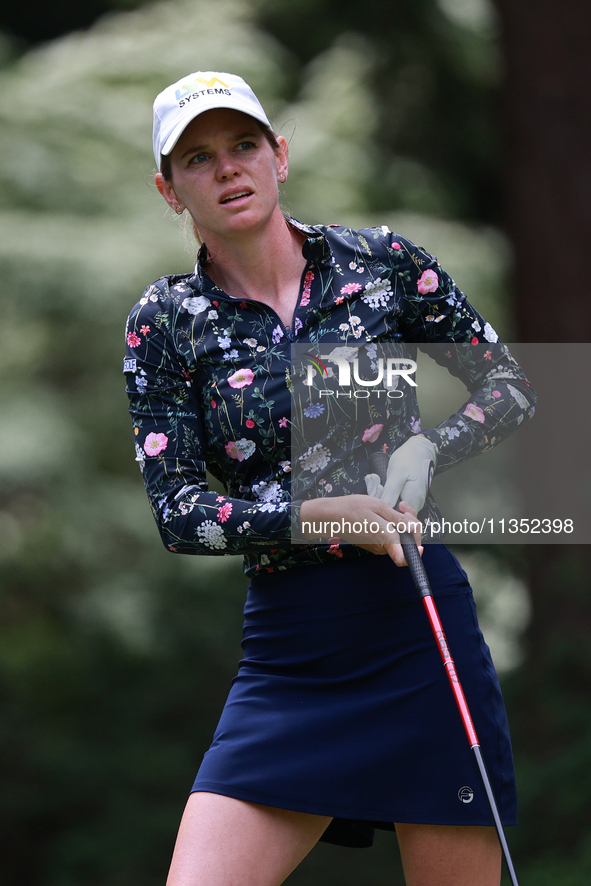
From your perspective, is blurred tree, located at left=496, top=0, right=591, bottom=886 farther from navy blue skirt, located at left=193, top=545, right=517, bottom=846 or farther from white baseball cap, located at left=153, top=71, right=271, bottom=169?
white baseball cap, located at left=153, top=71, right=271, bottom=169

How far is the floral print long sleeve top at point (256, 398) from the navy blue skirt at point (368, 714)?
10 cm

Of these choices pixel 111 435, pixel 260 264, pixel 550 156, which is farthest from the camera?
pixel 111 435

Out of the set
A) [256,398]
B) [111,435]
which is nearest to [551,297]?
[111,435]

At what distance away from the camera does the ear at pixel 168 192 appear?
2090mm

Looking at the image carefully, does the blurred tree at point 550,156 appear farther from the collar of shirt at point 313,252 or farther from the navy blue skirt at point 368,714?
the navy blue skirt at point 368,714

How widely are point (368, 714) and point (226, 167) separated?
1.05m

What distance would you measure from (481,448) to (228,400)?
→ 1.73 ft

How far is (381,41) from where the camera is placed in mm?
6117

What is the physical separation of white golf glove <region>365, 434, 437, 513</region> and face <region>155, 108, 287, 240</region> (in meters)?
0.52

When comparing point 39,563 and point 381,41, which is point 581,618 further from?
point 381,41

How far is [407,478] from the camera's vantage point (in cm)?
192

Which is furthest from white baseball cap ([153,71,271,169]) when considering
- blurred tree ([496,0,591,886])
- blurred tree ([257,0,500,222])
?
blurred tree ([257,0,500,222])

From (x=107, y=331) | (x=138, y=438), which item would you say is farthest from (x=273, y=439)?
(x=107, y=331)

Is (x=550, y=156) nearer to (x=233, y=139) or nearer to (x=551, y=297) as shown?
(x=551, y=297)
